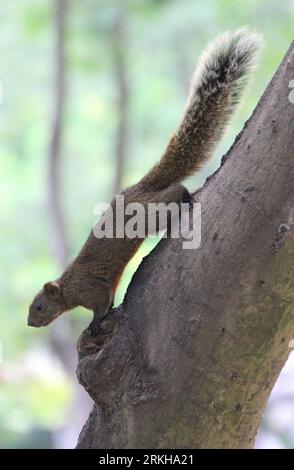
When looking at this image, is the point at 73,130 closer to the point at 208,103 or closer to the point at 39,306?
the point at 39,306

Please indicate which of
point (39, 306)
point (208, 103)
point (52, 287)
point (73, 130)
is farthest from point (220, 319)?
point (73, 130)

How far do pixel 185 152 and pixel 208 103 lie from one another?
151 mm

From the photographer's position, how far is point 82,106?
7129mm

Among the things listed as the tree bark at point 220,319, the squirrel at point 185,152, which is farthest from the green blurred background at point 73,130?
the tree bark at point 220,319

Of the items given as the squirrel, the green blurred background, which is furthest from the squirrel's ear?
the green blurred background

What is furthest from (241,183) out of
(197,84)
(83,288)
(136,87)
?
(136,87)

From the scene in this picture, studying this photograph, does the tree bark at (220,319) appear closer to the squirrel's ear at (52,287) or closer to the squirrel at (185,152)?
the squirrel at (185,152)

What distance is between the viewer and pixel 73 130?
7445 mm

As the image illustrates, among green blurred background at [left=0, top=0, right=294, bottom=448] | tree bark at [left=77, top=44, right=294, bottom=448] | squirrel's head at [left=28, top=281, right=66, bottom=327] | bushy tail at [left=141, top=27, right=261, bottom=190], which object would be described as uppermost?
green blurred background at [left=0, top=0, right=294, bottom=448]

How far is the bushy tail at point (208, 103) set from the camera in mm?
1840

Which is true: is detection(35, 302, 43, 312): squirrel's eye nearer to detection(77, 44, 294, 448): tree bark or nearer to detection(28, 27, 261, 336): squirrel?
detection(28, 27, 261, 336): squirrel

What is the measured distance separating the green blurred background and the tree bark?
3412 millimetres

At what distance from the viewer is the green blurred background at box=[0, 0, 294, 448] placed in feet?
18.5

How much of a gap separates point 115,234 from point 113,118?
15.4 ft
